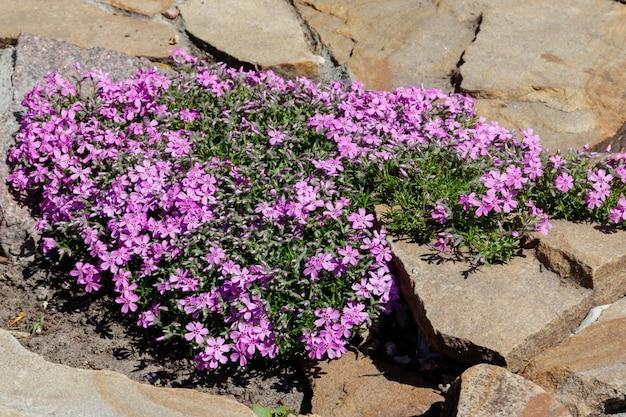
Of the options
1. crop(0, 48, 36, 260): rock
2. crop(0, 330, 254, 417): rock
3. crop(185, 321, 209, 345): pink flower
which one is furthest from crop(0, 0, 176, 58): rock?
crop(0, 330, 254, 417): rock

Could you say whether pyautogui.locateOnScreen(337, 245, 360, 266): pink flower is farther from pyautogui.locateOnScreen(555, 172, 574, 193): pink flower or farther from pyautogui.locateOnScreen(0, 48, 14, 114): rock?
pyautogui.locateOnScreen(0, 48, 14, 114): rock

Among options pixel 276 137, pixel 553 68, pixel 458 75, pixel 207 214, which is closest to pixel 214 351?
pixel 207 214

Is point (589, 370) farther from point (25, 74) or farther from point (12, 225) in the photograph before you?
point (25, 74)

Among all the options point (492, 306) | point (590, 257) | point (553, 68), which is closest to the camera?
point (492, 306)

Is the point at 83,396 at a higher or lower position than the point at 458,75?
lower

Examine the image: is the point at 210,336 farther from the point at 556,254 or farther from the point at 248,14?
the point at 248,14

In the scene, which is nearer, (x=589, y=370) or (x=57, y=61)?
(x=589, y=370)

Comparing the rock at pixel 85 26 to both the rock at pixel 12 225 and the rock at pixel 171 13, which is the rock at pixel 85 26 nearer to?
the rock at pixel 171 13

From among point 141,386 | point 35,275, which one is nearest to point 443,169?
point 141,386
